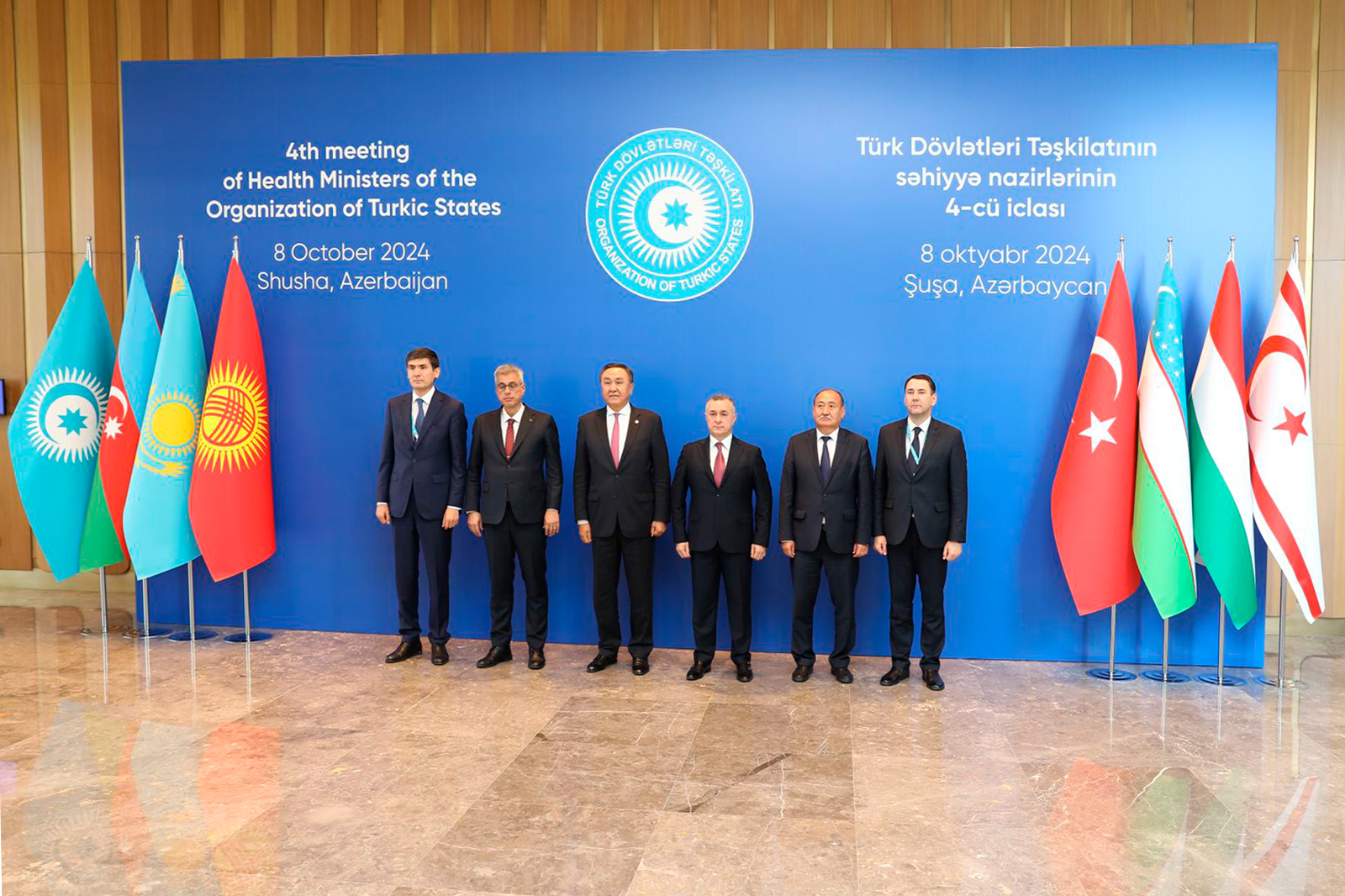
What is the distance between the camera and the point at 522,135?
6.36 meters

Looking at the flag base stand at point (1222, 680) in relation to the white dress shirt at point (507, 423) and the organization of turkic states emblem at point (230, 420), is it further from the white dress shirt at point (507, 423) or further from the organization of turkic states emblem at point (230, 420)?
the organization of turkic states emblem at point (230, 420)

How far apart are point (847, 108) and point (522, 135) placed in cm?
198

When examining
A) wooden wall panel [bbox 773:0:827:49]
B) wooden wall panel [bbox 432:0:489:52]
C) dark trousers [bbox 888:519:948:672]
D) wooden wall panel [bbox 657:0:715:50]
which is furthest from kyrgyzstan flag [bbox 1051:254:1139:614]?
wooden wall panel [bbox 432:0:489:52]

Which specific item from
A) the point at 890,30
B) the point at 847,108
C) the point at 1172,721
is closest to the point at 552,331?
the point at 847,108

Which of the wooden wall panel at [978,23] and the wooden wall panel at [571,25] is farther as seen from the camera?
the wooden wall panel at [571,25]

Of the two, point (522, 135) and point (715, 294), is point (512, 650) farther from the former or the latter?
→ point (522, 135)

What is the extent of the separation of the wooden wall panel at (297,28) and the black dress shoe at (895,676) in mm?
5473

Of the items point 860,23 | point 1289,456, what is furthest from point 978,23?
point 1289,456

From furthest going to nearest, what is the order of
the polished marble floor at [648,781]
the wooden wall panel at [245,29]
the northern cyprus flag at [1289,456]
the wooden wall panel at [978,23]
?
the wooden wall panel at [245,29]
the wooden wall panel at [978,23]
the northern cyprus flag at [1289,456]
the polished marble floor at [648,781]

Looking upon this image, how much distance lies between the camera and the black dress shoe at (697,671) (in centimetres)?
567

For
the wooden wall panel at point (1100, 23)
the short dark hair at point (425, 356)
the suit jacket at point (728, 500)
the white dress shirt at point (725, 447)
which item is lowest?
the suit jacket at point (728, 500)

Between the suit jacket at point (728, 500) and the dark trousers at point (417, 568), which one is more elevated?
the suit jacket at point (728, 500)

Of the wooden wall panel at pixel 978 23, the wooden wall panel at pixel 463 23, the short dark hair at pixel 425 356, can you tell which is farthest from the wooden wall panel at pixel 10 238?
the wooden wall panel at pixel 978 23

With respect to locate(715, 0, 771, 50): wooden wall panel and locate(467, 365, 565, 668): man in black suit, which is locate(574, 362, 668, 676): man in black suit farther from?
locate(715, 0, 771, 50): wooden wall panel
